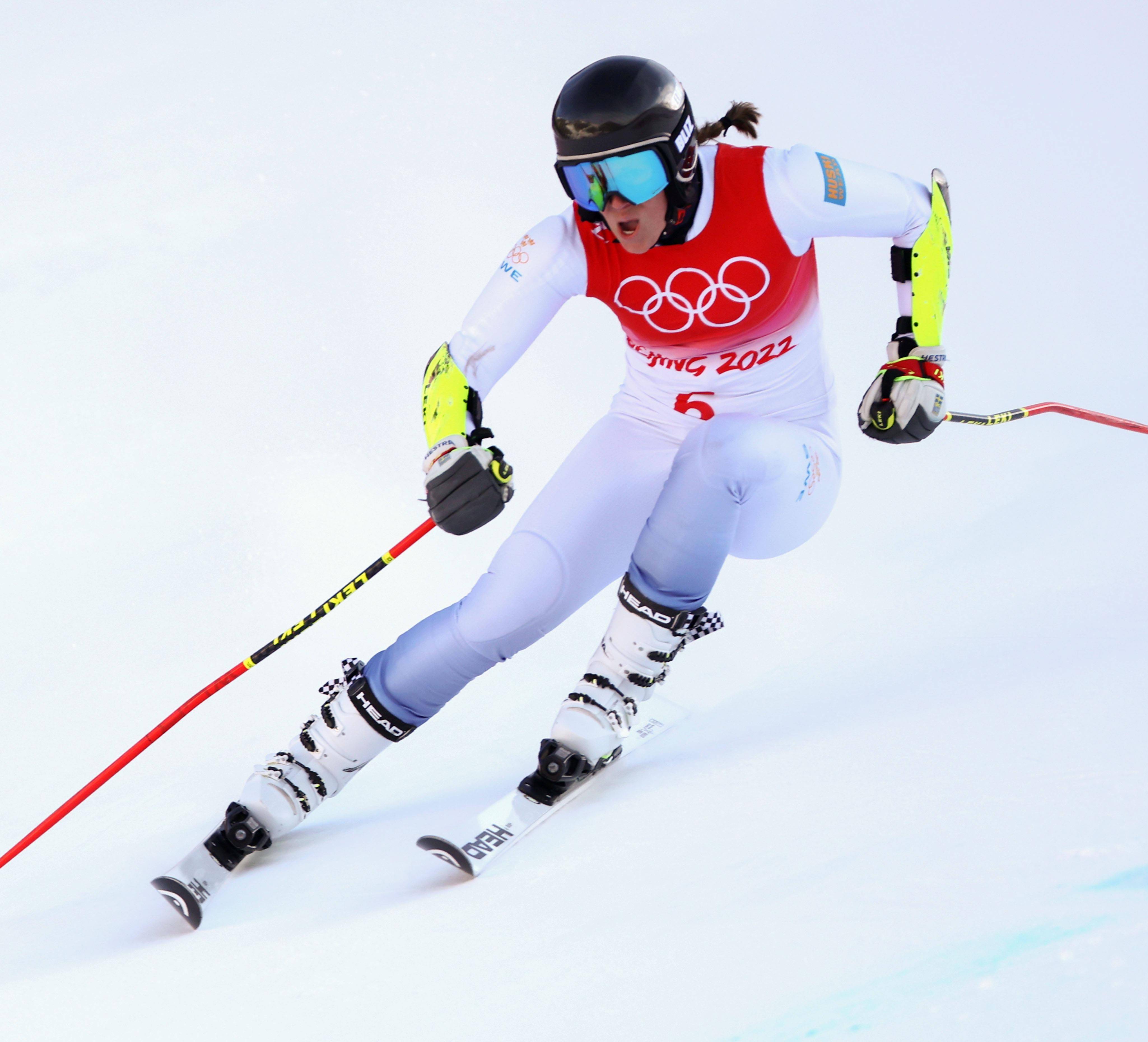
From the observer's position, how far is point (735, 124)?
7.89ft

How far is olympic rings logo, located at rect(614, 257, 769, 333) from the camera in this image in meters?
2.22

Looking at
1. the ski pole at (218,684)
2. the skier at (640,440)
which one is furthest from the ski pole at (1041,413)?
the ski pole at (218,684)

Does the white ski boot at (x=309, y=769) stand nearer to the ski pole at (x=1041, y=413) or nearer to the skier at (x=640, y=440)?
the skier at (x=640, y=440)

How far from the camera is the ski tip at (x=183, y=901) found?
1993 mm

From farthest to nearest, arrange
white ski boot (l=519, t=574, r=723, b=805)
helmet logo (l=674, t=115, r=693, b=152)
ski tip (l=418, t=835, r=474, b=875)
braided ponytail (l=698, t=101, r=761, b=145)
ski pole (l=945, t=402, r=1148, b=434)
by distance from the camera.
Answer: ski pole (l=945, t=402, r=1148, b=434) → braided ponytail (l=698, t=101, r=761, b=145) → white ski boot (l=519, t=574, r=723, b=805) → helmet logo (l=674, t=115, r=693, b=152) → ski tip (l=418, t=835, r=474, b=875)

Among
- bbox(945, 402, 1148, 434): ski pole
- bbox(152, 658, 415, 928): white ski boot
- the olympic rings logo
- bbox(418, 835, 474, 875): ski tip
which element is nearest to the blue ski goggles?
the olympic rings logo

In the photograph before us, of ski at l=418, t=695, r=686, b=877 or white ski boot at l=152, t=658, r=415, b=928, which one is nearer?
ski at l=418, t=695, r=686, b=877

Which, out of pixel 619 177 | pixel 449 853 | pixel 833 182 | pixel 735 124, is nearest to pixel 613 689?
pixel 449 853

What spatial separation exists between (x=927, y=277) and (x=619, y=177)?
2.47 ft

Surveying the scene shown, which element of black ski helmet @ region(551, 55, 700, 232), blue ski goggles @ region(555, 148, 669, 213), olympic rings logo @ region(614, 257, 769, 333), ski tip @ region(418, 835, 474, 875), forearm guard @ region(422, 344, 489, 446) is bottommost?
ski tip @ region(418, 835, 474, 875)

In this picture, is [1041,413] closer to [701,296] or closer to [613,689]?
[701,296]

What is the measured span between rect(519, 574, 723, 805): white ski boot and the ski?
0.03m

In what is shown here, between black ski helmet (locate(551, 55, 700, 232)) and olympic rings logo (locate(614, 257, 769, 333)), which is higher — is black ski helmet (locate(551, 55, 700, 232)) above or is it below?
above

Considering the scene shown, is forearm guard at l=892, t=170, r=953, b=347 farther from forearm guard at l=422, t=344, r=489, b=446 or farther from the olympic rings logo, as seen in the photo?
forearm guard at l=422, t=344, r=489, b=446
